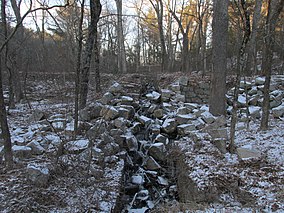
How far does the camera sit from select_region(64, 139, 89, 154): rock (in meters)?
4.26

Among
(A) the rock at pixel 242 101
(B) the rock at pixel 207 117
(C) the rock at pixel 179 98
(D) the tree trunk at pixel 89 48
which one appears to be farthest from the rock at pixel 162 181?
(A) the rock at pixel 242 101

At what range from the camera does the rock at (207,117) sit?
6.48 metres

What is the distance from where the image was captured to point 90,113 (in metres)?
6.24

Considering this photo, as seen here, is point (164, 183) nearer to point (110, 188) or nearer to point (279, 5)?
point (110, 188)

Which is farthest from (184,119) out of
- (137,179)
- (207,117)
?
(137,179)

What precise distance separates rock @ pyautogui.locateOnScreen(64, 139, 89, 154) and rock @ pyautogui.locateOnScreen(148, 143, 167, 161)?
1.86m

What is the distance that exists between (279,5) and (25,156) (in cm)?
597

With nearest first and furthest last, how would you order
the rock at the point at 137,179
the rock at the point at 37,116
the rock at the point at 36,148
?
the rock at the point at 36,148
the rock at the point at 137,179
the rock at the point at 37,116

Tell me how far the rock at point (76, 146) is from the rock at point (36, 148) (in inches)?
24.4

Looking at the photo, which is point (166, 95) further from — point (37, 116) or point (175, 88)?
point (37, 116)

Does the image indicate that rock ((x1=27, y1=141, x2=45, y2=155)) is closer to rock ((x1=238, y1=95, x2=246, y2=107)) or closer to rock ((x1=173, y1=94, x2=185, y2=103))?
rock ((x1=173, y1=94, x2=185, y2=103))

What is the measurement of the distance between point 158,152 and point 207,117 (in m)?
1.87

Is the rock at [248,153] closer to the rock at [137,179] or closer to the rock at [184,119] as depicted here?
the rock at [137,179]

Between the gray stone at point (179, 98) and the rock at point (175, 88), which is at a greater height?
the rock at point (175, 88)
